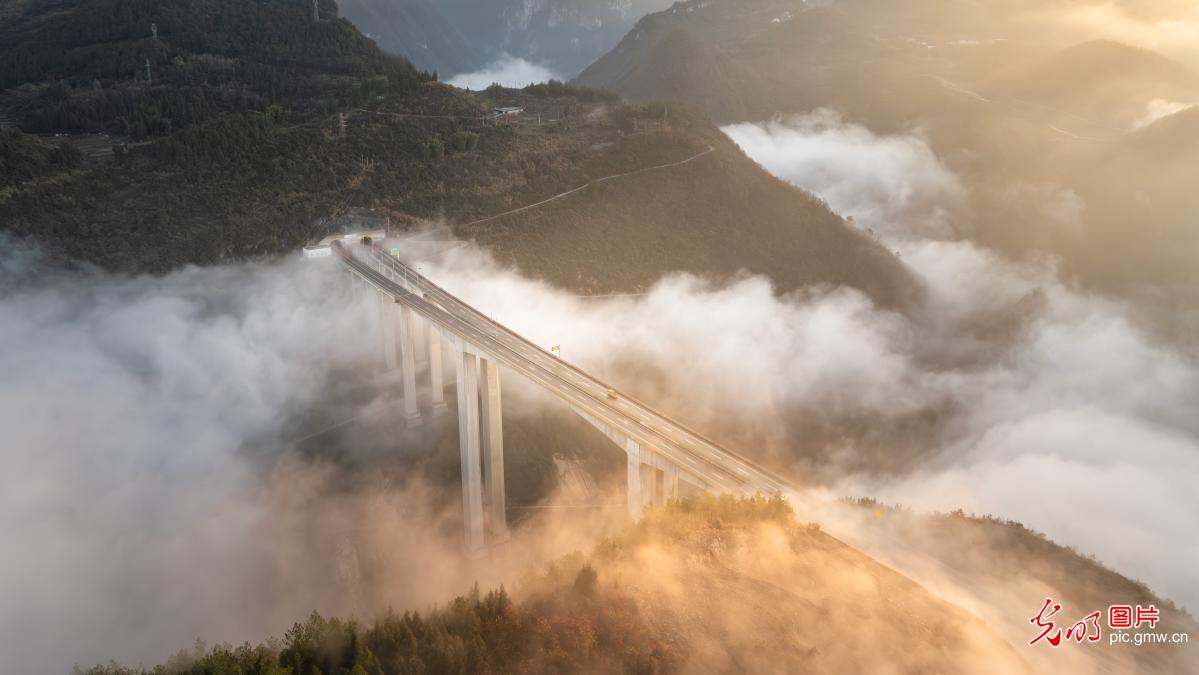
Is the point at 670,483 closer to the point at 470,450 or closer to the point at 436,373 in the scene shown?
the point at 470,450

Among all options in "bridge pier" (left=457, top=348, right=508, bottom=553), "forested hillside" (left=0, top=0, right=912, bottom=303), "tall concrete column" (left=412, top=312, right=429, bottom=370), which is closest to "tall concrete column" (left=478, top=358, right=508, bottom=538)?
"bridge pier" (left=457, top=348, right=508, bottom=553)

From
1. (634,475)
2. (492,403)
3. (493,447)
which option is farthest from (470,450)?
(634,475)

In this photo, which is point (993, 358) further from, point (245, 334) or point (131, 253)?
point (131, 253)

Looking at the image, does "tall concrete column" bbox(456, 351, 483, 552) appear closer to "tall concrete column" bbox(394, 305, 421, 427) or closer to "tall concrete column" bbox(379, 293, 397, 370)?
"tall concrete column" bbox(394, 305, 421, 427)

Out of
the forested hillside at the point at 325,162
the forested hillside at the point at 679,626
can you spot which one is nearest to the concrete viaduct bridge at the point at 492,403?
the forested hillside at the point at 679,626

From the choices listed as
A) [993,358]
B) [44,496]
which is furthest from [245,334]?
[993,358]
